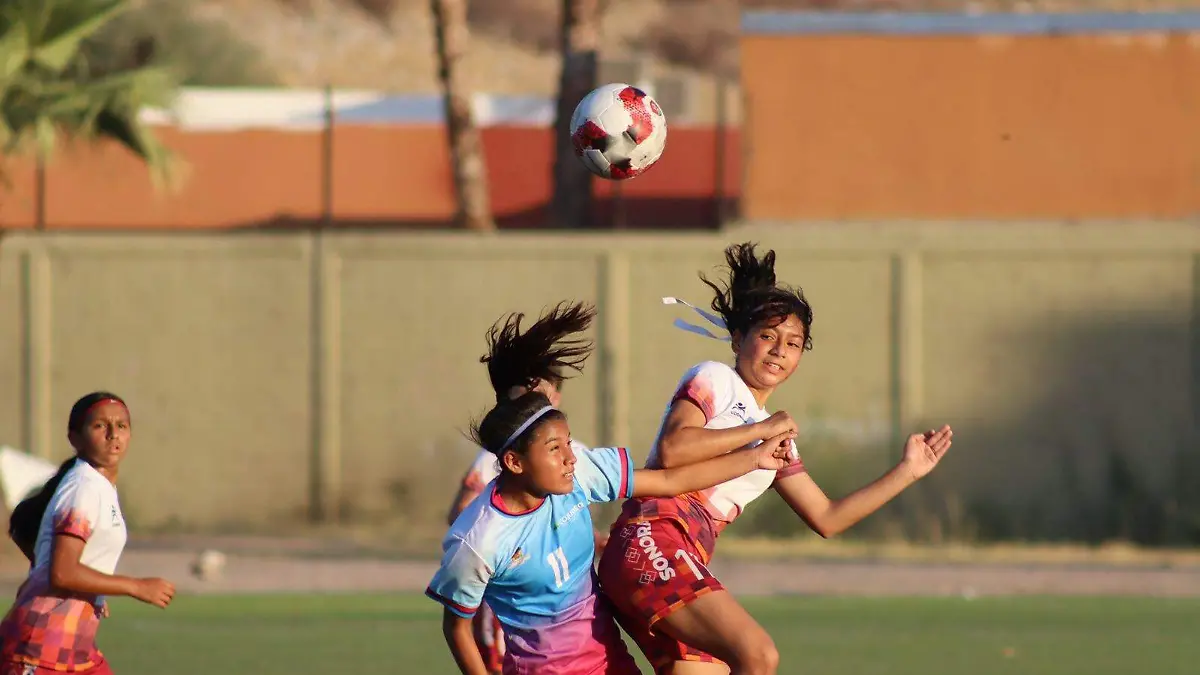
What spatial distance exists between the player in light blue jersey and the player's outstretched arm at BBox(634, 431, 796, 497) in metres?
0.10

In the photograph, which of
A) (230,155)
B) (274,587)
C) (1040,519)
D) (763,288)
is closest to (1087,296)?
(1040,519)

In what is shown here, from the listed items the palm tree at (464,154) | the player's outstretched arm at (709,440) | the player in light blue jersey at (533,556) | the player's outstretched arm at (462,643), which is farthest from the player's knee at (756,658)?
the palm tree at (464,154)

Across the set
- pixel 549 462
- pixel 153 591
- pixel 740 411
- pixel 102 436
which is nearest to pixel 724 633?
pixel 549 462

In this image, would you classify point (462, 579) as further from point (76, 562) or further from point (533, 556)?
point (76, 562)

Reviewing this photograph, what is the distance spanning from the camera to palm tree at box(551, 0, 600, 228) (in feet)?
69.9

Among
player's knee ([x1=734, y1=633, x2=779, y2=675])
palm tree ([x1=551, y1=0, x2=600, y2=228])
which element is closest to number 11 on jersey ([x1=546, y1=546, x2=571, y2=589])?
player's knee ([x1=734, y1=633, x2=779, y2=675])

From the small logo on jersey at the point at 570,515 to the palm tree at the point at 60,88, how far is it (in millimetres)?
10920

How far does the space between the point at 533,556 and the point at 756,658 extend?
0.78m

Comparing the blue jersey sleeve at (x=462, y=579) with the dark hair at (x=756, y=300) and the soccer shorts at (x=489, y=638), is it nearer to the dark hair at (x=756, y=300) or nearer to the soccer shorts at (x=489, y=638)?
the dark hair at (x=756, y=300)

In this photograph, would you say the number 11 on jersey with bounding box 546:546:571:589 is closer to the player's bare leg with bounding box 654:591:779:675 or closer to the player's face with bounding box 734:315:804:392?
the player's bare leg with bounding box 654:591:779:675

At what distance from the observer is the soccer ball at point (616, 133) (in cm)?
876

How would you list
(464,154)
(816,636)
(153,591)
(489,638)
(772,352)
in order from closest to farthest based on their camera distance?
(153,591) < (772,352) < (489,638) < (816,636) < (464,154)

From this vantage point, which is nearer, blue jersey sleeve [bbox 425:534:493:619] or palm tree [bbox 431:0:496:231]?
blue jersey sleeve [bbox 425:534:493:619]

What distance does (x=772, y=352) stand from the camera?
7598mm
